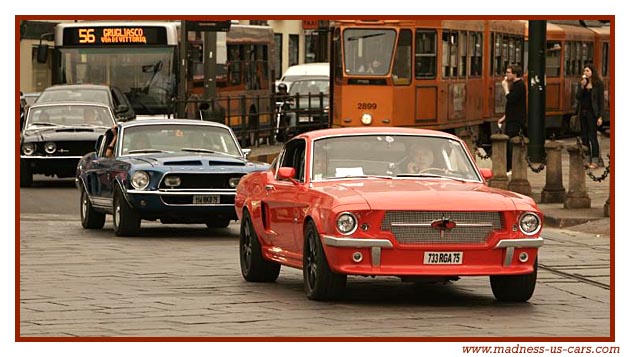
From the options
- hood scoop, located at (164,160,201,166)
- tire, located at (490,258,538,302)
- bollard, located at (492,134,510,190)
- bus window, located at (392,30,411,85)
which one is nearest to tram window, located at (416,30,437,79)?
bus window, located at (392,30,411,85)

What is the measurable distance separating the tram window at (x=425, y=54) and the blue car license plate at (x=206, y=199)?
622 inches

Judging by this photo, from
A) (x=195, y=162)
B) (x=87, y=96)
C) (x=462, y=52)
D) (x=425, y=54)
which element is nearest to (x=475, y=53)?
(x=462, y=52)

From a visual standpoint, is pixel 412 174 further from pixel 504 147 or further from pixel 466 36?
pixel 466 36

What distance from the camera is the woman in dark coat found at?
29.6 m

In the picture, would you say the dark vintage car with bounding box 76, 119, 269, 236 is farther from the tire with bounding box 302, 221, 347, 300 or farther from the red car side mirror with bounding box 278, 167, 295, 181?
the tire with bounding box 302, 221, 347, 300

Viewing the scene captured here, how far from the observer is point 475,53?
37406 millimetres

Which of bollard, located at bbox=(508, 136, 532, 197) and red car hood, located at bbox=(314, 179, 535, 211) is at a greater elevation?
red car hood, located at bbox=(314, 179, 535, 211)

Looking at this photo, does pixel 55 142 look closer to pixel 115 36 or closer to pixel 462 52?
pixel 115 36

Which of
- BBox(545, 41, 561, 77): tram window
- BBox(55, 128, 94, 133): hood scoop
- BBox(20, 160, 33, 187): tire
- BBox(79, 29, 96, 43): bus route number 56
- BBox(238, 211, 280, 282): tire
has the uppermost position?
Result: BBox(79, 29, 96, 43): bus route number 56

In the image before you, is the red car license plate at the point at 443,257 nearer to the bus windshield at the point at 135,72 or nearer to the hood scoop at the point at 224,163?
the hood scoop at the point at 224,163

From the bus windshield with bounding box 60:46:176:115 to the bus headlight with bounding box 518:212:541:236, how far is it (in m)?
25.2

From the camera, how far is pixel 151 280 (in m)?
14.4

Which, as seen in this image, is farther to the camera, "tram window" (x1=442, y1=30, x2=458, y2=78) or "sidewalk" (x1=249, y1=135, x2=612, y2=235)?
"tram window" (x1=442, y1=30, x2=458, y2=78)

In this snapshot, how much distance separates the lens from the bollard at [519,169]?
24156 millimetres
